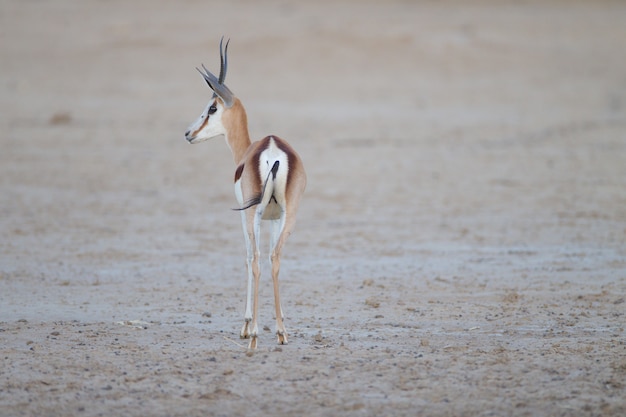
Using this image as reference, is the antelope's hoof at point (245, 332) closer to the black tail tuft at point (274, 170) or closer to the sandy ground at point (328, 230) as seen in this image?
the sandy ground at point (328, 230)

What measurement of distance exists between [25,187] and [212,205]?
123 inches

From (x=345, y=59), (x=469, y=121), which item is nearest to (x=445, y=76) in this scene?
(x=345, y=59)

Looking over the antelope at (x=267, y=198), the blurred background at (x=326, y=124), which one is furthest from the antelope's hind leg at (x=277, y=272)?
the blurred background at (x=326, y=124)

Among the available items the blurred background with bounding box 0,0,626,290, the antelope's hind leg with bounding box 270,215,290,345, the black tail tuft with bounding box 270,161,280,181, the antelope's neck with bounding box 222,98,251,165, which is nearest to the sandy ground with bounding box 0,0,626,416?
the blurred background with bounding box 0,0,626,290

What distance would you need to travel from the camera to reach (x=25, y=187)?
14688 mm

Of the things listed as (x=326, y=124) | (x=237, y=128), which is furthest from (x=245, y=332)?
(x=326, y=124)

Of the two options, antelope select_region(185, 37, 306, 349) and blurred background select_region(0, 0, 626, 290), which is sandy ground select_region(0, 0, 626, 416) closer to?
blurred background select_region(0, 0, 626, 290)

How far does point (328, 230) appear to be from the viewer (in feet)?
41.1

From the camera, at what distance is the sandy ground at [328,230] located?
6.45 metres

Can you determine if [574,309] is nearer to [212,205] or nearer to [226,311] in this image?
[226,311]

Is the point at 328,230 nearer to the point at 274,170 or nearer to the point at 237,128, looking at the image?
the point at 237,128

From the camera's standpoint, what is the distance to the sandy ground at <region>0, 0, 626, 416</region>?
6449mm

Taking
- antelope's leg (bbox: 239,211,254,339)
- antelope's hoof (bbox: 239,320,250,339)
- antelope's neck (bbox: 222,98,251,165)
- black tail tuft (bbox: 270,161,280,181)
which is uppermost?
antelope's neck (bbox: 222,98,251,165)

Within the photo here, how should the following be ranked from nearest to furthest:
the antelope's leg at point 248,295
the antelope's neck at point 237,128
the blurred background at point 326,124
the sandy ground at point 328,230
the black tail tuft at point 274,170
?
the sandy ground at point 328,230, the black tail tuft at point 274,170, the antelope's leg at point 248,295, the antelope's neck at point 237,128, the blurred background at point 326,124
